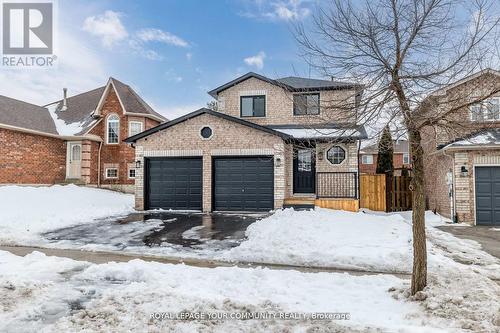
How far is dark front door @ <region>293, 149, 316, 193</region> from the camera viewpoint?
16.5 metres

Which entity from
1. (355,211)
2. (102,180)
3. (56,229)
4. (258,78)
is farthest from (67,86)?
(355,211)

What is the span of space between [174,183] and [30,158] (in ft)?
35.2

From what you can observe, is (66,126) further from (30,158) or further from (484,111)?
(484,111)

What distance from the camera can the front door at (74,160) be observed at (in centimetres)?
2181

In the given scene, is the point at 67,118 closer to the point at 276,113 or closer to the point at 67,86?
the point at 67,86

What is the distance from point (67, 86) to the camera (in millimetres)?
25266

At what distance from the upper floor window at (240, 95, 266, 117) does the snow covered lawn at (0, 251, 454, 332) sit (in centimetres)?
1290

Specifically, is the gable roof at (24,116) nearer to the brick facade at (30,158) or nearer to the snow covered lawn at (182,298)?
the brick facade at (30,158)

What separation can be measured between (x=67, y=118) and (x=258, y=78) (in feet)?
48.3

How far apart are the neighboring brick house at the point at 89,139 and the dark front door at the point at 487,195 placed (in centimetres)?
1963

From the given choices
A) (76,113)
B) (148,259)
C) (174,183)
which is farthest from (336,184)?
(76,113)

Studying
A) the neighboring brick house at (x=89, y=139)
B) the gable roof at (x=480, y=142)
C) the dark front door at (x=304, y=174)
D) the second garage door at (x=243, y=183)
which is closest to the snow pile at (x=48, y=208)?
the neighboring brick house at (x=89, y=139)

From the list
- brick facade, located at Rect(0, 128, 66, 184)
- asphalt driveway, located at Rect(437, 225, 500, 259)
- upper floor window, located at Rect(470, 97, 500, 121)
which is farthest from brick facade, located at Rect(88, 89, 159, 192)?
upper floor window, located at Rect(470, 97, 500, 121)

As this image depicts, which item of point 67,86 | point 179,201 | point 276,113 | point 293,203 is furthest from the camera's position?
point 67,86
